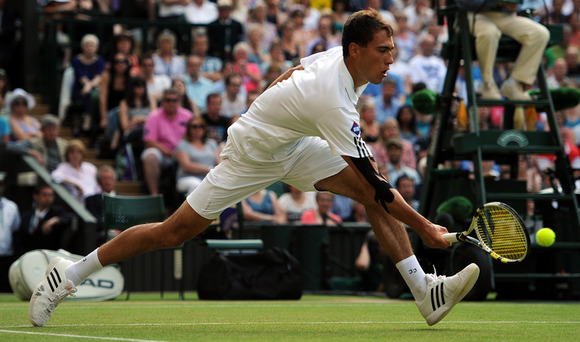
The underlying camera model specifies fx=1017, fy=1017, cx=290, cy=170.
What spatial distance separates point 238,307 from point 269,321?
2162mm

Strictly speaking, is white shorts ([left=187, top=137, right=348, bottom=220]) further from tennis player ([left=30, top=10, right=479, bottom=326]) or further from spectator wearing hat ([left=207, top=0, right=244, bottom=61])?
spectator wearing hat ([left=207, top=0, right=244, bottom=61])

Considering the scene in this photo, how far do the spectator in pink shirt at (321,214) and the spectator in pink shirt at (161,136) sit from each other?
1.96m

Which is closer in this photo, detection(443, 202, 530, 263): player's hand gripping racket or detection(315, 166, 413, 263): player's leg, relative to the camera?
detection(443, 202, 530, 263): player's hand gripping racket

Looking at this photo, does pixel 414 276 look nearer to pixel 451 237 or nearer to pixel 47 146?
pixel 451 237

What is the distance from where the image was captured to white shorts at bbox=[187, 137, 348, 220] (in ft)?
21.3

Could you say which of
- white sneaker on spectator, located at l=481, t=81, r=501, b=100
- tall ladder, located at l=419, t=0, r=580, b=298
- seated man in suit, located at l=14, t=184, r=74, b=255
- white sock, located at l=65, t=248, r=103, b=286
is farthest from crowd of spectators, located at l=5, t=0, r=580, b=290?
white sock, located at l=65, t=248, r=103, b=286

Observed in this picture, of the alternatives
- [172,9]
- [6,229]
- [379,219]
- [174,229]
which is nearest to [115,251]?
[174,229]

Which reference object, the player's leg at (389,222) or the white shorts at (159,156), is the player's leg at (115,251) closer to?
the player's leg at (389,222)

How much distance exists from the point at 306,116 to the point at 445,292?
137cm

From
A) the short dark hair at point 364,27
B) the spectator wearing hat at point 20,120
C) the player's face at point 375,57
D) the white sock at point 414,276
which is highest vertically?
the short dark hair at point 364,27

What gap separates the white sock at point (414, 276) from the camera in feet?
20.9

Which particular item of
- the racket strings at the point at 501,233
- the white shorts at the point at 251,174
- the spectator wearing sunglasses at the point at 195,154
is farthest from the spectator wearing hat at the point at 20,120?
the racket strings at the point at 501,233

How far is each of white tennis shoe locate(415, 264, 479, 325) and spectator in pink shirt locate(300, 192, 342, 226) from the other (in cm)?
714

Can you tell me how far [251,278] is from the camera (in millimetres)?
11461
